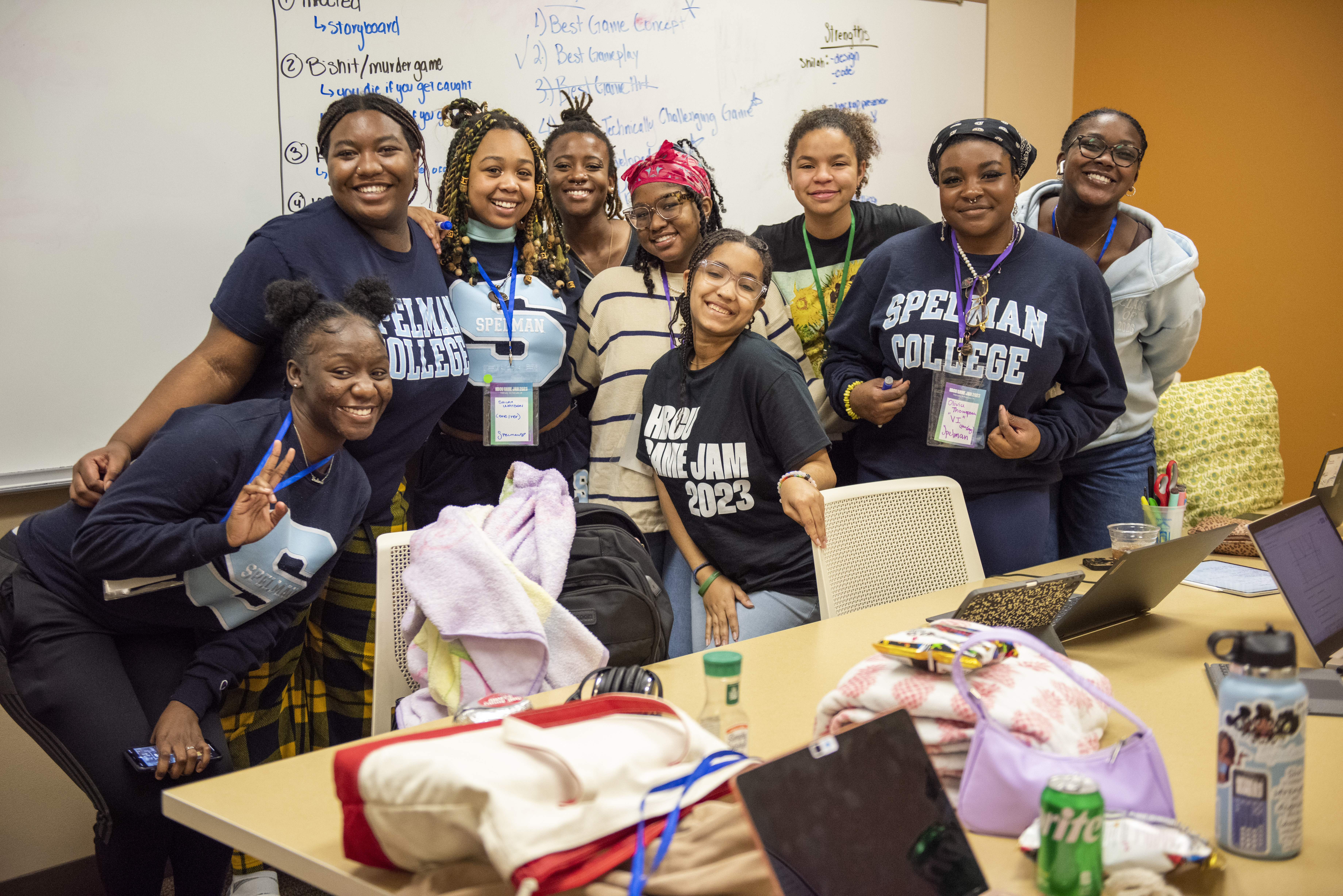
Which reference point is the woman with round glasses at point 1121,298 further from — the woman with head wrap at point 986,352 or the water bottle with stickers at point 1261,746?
the water bottle with stickers at point 1261,746

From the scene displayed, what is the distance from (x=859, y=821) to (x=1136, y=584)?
104 cm

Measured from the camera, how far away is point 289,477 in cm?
202

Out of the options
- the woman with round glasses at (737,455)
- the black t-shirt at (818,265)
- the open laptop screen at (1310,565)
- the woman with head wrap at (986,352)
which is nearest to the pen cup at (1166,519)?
the woman with head wrap at (986,352)

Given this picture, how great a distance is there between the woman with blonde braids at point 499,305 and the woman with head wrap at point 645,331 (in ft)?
0.31

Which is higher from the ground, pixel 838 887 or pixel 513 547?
pixel 513 547

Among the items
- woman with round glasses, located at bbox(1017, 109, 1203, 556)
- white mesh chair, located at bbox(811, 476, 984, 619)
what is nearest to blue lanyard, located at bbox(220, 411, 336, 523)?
white mesh chair, located at bbox(811, 476, 984, 619)

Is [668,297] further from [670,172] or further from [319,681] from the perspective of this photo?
[319,681]

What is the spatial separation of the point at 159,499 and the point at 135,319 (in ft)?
3.37

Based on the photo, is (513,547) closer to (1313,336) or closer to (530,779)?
(530,779)

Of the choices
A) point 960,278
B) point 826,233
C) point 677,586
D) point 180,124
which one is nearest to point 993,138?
point 960,278

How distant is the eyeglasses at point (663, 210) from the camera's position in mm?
2680

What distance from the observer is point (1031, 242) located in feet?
8.20

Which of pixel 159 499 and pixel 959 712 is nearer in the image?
pixel 959 712

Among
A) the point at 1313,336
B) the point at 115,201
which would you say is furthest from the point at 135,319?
the point at 1313,336
